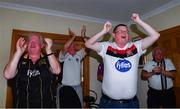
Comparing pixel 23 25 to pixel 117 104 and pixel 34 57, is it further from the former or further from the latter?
pixel 117 104

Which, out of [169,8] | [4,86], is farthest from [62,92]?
[169,8]

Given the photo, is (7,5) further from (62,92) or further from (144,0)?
(144,0)

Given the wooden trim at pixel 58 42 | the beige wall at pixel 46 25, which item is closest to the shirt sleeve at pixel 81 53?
the wooden trim at pixel 58 42

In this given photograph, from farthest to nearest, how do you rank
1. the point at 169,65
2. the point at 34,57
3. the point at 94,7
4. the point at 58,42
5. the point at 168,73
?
the point at 58,42 < the point at 94,7 < the point at 169,65 < the point at 168,73 < the point at 34,57

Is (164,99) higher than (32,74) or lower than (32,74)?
lower

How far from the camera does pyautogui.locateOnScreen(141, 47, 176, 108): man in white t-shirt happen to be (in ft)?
9.27

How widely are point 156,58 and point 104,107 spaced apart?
56.1 inches

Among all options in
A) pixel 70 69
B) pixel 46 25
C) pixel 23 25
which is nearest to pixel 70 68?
pixel 70 69

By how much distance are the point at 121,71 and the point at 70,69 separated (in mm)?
1442

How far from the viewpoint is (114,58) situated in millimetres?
1904

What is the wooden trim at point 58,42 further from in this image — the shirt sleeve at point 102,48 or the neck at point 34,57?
the shirt sleeve at point 102,48

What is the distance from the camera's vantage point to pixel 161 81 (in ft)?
9.33

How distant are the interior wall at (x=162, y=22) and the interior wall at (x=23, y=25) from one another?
1.29 meters

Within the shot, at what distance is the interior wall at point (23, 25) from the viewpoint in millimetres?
3102
